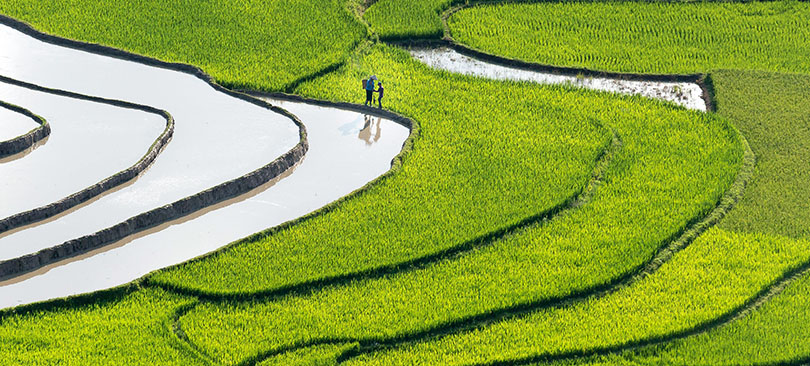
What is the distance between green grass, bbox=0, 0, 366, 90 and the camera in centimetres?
2994

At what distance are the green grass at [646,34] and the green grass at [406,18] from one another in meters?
0.60

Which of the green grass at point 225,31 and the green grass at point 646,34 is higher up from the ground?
the green grass at point 646,34

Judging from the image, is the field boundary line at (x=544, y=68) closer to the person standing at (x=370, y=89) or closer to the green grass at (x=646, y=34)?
the green grass at (x=646, y=34)

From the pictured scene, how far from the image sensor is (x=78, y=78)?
96.5ft

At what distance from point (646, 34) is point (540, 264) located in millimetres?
14266

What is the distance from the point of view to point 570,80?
30.2 metres

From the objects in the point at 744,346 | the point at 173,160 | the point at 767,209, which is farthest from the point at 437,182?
the point at 744,346

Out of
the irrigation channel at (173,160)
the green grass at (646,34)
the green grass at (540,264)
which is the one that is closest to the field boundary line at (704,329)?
the green grass at (540,264)

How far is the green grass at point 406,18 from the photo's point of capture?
1278 inches

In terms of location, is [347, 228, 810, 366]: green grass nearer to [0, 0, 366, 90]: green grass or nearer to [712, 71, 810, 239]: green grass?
[712, 71, 810, 239]: green grass

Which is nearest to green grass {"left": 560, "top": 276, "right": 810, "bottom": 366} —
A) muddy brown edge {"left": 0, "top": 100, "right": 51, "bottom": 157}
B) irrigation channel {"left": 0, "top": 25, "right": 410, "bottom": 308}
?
irrigation channel {"left": 0, "top": 25, "right": 410, "bottom": 308}

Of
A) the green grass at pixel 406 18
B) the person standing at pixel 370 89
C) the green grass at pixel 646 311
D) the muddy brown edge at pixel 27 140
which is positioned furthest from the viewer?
the green grass at pixel 406 18

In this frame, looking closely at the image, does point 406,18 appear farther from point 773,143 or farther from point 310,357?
point 310,357

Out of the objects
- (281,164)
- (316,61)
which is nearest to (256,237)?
(281,164)
